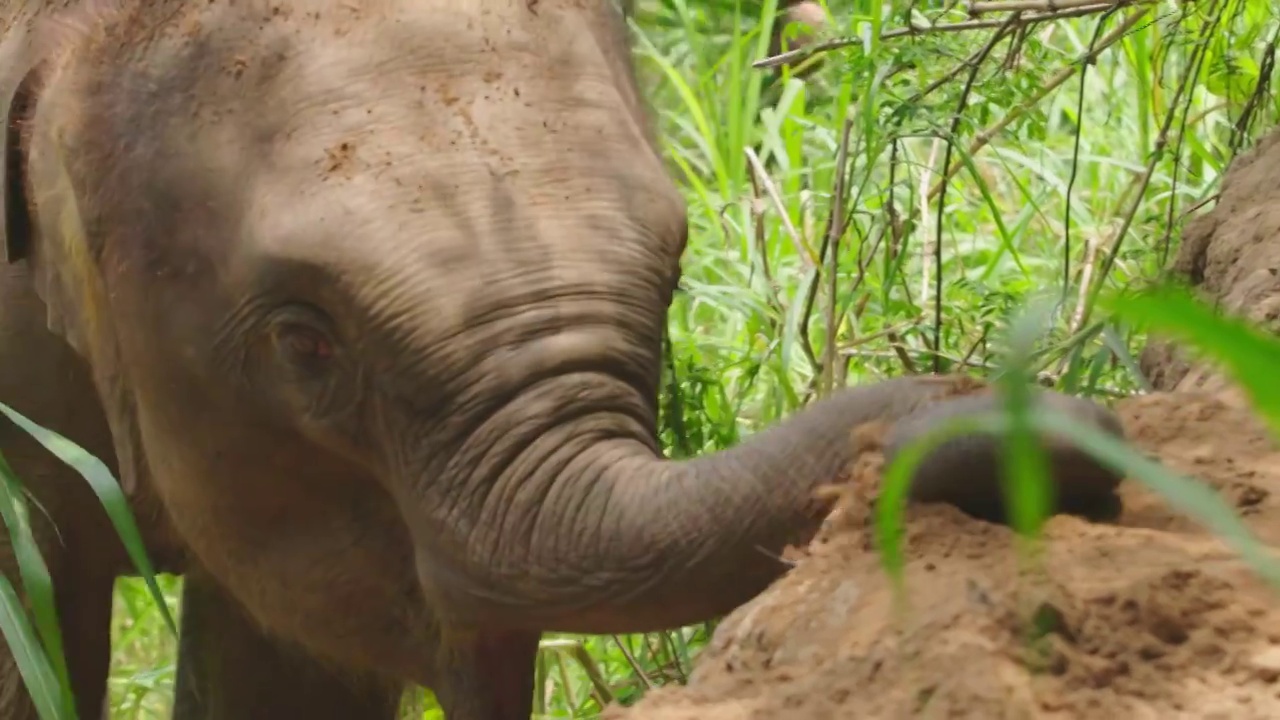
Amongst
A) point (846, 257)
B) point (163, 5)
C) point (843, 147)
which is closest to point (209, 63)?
point (163, 5)

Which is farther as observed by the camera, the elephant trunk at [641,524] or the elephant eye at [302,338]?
the elephant eye at [302,338]

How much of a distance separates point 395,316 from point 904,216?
197 centimetres

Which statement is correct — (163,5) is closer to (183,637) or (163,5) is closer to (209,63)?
(209,63)

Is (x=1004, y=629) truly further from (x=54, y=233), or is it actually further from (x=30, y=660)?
(x=54, y=233)

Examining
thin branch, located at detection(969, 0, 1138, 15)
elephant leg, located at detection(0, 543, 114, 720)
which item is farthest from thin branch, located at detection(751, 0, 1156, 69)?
elephant leg, located at detection(0, 543, 114, 720)

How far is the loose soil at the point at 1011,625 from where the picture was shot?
3.69 feet

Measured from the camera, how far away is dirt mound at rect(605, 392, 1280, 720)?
1.13 m

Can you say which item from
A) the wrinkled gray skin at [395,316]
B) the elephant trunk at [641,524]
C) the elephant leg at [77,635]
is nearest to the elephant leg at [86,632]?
the elephant leg at [77,635]

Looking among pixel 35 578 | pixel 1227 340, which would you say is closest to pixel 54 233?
pixel 35 578

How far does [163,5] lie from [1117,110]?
2.29m

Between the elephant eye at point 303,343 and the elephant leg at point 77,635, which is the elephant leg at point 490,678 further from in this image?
the elephant leg at point 77,635

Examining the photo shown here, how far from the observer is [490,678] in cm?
235

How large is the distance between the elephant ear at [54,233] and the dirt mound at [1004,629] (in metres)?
1.21

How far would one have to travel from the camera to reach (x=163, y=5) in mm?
2273
